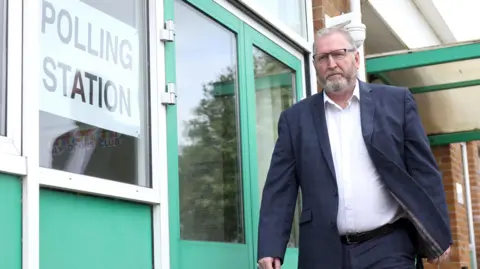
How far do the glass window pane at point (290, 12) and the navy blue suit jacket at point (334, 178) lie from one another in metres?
1.71

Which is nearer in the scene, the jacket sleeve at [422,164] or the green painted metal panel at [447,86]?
the jacket sleeve at [422,164]

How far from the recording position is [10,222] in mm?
2527

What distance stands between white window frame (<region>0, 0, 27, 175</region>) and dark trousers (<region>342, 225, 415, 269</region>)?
1291mm

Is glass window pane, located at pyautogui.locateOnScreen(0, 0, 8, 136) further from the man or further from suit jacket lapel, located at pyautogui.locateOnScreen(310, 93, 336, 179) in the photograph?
suit jacket lapel, located at pyautogui.locateOnScreen(310, 93, 336, 179)

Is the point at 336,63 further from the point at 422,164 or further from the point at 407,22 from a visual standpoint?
the point at 407,22

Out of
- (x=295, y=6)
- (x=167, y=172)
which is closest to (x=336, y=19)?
(x=295, y=6)

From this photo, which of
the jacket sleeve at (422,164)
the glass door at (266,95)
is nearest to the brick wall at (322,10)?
the glass door at (266,95)

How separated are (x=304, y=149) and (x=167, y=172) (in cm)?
70

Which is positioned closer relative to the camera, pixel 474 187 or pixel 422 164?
pixel 422 164

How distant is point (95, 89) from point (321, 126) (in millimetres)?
971

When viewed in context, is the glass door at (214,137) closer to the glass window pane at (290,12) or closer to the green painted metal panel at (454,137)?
the glass window pane at (290,12)

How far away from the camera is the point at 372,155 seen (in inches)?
119

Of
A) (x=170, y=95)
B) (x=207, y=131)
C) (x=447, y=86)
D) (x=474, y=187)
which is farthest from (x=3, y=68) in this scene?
(x=474, y=187)

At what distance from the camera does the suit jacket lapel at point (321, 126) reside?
3062 millimetres
